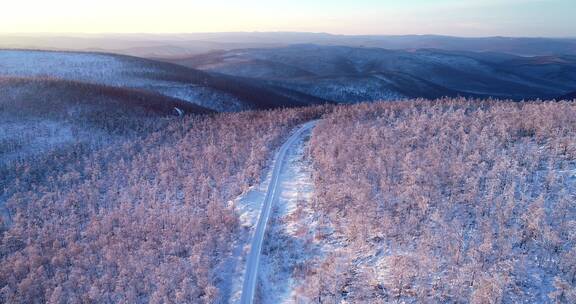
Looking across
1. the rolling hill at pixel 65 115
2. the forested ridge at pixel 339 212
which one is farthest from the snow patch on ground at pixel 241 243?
the rolling hill at pixel 65 115

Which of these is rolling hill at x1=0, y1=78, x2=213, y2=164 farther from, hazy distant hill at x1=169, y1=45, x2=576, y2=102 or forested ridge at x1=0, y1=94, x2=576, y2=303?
hazy distant hill at x1=169, y1=45, x2=576, y2=102

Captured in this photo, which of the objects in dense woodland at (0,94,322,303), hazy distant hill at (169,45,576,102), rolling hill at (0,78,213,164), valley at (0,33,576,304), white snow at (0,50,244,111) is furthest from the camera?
hazy distant hill at (169,45,576,102)

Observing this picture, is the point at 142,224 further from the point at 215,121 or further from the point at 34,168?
the point at 215,121

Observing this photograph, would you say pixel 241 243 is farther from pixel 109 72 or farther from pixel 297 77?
pixel 297 77

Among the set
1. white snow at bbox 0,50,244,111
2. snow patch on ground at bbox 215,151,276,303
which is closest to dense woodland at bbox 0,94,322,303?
snow patch on ground at bbox 215,151,276,303

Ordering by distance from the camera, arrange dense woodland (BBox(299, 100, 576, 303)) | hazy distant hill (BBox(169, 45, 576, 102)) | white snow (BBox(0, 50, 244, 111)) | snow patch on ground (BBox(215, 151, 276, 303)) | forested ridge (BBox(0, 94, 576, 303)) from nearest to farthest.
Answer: dense woodland (BBox(299, 100, 576, 303)) < forested ridge (BBox(0, 94, 576, 303)) < snow patch on ground (BBox(215, 151, 276, 303)) < white snow (BBox(0, 50, 244, 111)) < hazy distant hill (BBox(169, 45, 576, 102))

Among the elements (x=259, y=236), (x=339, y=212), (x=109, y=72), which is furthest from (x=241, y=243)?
(x=109, y=72)
